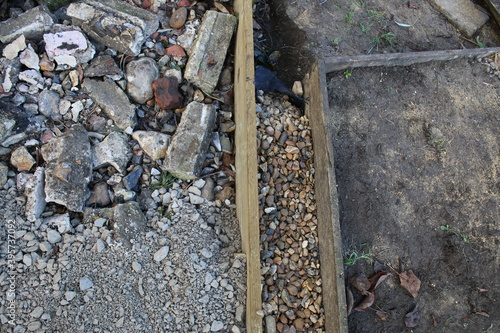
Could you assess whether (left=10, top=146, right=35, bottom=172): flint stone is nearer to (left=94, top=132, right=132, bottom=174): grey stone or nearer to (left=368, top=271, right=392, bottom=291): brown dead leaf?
(left=94, top=132, right=132, bottom=174): grey stone

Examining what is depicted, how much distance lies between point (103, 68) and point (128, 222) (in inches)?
57.8

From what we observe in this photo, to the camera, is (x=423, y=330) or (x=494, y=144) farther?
(x=494, y=144)

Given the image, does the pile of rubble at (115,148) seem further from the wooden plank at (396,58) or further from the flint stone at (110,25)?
the wooden plank at (396,58)

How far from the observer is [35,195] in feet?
9.90

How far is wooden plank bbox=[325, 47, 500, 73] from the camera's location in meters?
3.70

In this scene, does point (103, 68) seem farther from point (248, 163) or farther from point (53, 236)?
point (248, 163)

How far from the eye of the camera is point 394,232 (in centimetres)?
337

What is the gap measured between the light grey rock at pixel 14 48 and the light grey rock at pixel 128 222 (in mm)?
1703

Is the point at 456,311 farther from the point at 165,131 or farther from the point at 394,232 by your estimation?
the point at 165,131

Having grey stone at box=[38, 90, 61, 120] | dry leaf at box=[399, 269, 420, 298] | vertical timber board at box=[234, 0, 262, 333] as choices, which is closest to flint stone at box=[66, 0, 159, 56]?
grey stone at box=[38, 90, 61, 120]

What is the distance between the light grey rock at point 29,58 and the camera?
3.40 metres

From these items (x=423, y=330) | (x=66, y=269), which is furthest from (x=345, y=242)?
(x=66, y=269)

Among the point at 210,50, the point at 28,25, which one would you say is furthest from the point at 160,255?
the point at 28,25

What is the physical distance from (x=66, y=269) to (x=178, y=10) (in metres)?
2.70
